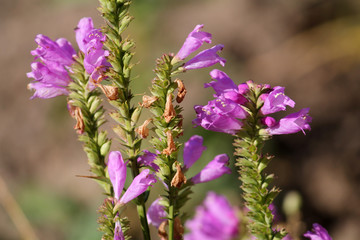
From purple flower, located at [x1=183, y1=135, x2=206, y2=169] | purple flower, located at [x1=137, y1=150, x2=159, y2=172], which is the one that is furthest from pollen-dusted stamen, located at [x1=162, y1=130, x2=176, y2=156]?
purple flower, located at [x1=183, y1=135, x2=206, y2=169]

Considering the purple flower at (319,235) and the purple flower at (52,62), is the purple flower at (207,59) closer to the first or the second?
the purple flower at (52,62)

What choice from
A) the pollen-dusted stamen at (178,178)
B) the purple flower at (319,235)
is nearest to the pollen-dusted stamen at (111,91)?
the pollen-dusted stamen at (178,178)

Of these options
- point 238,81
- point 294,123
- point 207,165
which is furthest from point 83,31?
point 238,81

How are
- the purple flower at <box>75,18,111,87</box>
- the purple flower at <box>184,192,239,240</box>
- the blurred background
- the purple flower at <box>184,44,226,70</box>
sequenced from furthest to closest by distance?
1. the blurred background
2. the purple flower at <box>184,44,226,70</box>
3. the purple flower at <box>75,18,111,87</box>
4. the purple flower at <box>184,192,239,240</box>

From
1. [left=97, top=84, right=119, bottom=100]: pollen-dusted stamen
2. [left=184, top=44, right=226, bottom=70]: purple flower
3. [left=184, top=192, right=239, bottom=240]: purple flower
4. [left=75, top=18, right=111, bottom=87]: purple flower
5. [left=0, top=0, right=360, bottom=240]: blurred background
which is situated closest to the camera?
[left=184, top=192, right=239, bottom=240]: purple flower

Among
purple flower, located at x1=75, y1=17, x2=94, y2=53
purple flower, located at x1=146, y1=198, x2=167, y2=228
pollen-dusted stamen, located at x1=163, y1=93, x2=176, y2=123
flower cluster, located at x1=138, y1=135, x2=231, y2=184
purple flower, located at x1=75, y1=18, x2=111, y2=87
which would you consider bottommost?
purple flower, located at x1=146, y1=198, x2=167, y2=228

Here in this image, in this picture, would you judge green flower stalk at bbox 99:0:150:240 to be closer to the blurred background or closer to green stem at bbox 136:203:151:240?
green stem at bbox 136:203:151:240

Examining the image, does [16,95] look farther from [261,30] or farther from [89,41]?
[89,41]
